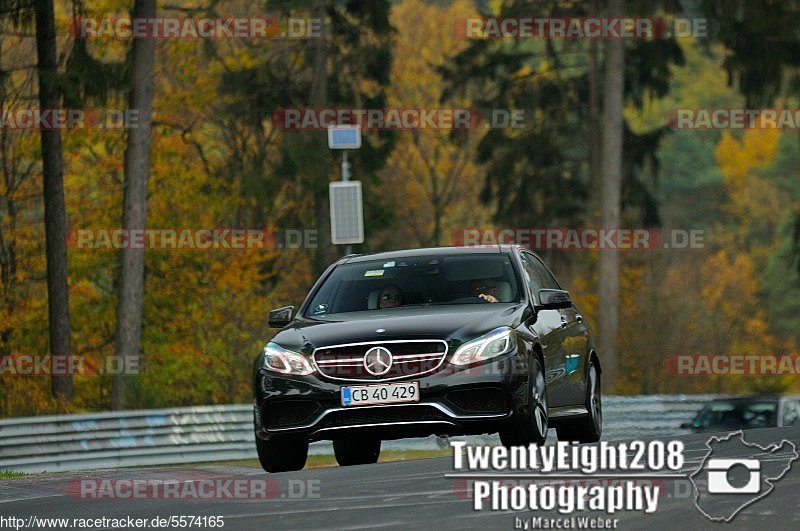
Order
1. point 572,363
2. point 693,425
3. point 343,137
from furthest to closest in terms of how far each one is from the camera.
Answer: point 693,425 < point 343,137 < point 572,363

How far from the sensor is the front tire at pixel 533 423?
13219mm

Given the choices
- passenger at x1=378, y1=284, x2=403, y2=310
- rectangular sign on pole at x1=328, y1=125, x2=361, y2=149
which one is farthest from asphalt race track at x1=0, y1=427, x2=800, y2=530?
rectangular sign on pole at x1=328, y1=125, x2=361, y2=149

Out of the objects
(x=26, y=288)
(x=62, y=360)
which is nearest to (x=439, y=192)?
(x=26, y=288)

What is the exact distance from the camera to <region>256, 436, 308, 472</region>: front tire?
13.8 meters

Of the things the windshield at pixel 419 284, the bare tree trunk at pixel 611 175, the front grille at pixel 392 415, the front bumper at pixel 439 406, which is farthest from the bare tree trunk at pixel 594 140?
the front grille at pixel 392 415

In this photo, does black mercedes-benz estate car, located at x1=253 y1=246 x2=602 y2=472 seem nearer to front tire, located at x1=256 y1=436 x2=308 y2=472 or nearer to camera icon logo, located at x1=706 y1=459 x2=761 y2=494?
front tire, located at x1=256 y1=436 x2=308 y2=472

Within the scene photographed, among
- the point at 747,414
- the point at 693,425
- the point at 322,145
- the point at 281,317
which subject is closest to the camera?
the point at 281,317

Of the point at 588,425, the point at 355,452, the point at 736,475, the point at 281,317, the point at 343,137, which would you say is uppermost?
the point at 343,137

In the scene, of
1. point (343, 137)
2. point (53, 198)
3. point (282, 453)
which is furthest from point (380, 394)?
point (53, 198)

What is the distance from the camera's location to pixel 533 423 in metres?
13.3

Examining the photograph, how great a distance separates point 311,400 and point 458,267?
7.19 ft

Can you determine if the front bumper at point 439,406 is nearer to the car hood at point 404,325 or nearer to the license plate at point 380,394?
the license plate at point 380,394

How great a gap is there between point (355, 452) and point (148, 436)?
21.8ft

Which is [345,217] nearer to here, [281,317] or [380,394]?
[281,317]
